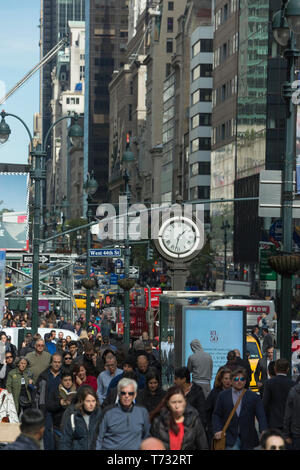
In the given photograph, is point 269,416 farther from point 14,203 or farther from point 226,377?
point 14,203

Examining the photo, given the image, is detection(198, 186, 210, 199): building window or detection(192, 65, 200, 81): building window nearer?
detection(192, 65, 200, 81): building window

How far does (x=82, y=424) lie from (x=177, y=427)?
140 cm

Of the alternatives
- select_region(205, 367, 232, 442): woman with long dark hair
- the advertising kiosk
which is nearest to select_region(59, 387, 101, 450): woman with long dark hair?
select_region(205, 367, 232, 442): woman with long dark hair

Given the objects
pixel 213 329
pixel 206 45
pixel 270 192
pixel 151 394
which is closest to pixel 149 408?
pixel 151 394

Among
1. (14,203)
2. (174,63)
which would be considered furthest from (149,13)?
(14,203)

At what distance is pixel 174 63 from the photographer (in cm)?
13650

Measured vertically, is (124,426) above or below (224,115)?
below

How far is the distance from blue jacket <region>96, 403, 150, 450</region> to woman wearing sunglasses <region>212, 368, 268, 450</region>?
151 cm

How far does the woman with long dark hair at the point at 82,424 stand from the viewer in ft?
35.0

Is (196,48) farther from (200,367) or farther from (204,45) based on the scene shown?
(200,367)

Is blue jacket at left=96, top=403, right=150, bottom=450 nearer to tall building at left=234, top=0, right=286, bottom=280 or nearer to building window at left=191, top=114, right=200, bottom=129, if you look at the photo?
tall building at left=234, top=0, right=286, bottom=280

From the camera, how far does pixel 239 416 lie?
11461 mm

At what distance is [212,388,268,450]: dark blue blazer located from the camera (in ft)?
37.4
